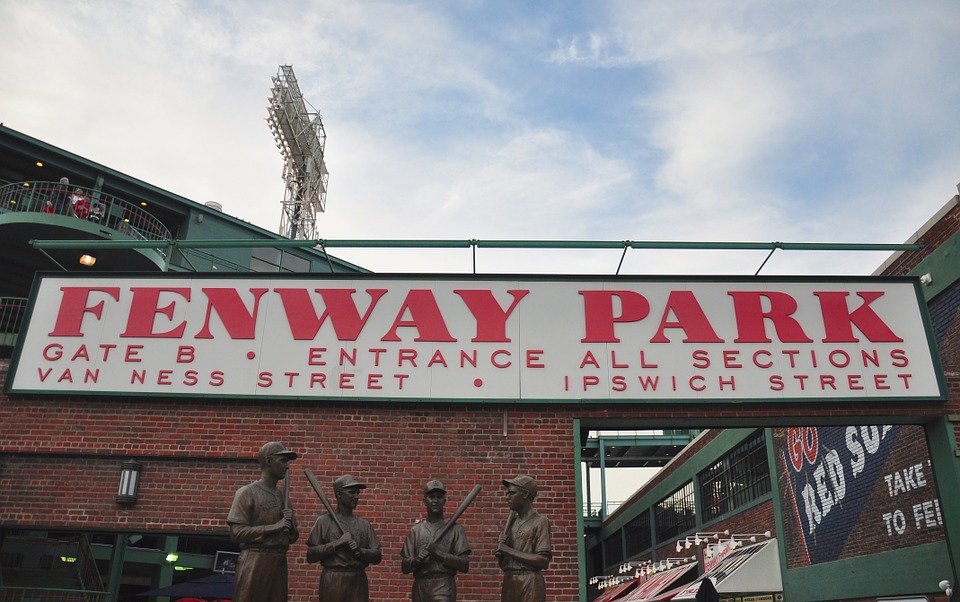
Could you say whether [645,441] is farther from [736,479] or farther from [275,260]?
[275,260]

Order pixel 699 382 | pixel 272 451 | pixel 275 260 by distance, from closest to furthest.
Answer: pixel 272 451 < pixel 699 382 < pixel 275 260

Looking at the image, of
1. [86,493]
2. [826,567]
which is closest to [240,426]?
[86,493]

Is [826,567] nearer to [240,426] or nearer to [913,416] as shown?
[913,416]

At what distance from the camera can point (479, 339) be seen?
10391 mm

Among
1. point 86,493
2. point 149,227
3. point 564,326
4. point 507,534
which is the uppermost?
point 149,227

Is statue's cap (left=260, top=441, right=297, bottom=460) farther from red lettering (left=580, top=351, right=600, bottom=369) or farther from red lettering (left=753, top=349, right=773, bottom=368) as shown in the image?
red lettering (left=753, top=349, right=773, bottom=368)

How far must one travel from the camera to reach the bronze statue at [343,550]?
23.5ft

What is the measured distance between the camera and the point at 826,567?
15.1 metres

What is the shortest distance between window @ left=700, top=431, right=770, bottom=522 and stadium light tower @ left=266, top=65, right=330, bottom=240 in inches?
1119

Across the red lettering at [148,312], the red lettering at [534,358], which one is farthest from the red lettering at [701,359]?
the red lettering at [148,312]

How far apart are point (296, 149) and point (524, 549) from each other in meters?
41.6

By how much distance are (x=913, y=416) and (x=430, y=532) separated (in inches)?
281

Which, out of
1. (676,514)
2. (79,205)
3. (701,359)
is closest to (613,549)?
(676,514)

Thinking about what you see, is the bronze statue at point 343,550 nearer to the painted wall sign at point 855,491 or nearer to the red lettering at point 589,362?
the red lettering at point 589,362
